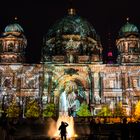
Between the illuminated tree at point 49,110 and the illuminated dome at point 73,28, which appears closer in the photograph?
the illuminated tree at point 49,110

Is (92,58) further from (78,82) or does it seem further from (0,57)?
(0,57)

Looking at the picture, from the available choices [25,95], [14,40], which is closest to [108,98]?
[25,95]

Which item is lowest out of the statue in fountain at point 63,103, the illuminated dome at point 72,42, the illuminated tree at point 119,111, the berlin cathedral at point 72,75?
the illuminated tree at point 119,111

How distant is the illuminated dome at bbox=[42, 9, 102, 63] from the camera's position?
5956cm

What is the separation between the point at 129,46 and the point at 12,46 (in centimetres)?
1870

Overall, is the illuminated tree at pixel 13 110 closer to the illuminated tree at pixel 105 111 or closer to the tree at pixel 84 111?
the tree at pixel 84 111

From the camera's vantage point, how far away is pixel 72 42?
63.0 m

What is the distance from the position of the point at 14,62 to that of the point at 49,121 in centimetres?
2290

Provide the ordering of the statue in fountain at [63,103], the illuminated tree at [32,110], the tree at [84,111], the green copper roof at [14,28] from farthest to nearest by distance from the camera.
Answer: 1. the green copper roof at [14,28]
2. the statue in fountain at [63,103]
3. the tree at [84,111]
4. the illuminated tree at [32,110]

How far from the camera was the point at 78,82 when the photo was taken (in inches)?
2303

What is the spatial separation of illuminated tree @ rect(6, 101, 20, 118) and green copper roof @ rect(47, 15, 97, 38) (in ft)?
55.2

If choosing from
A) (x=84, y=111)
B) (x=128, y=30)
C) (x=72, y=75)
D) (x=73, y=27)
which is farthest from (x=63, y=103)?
(x=128, y=30)

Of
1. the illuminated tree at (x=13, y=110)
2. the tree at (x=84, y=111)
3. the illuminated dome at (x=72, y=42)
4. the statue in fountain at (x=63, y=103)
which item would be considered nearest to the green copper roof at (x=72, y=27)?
the illuminated dome at (x=72, y=42)

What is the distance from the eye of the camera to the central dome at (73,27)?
6475 centimetres
